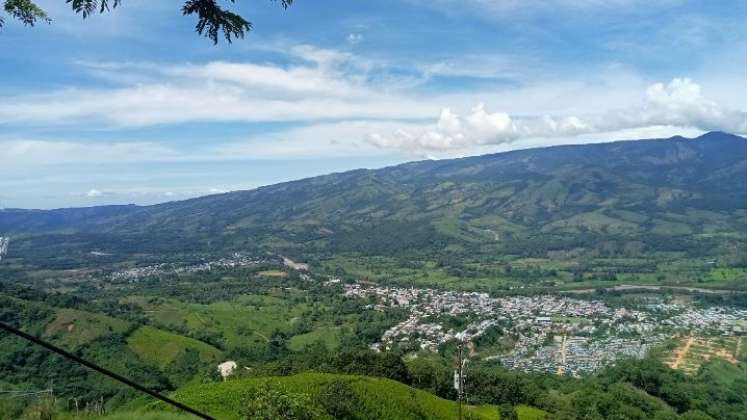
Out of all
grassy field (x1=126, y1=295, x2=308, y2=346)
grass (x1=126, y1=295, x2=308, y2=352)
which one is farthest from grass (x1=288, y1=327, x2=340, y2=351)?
grassy field (x1=126, y1=295, x2=308, y2=346)

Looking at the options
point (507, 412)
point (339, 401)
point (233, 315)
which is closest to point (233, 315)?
point (233, 315)

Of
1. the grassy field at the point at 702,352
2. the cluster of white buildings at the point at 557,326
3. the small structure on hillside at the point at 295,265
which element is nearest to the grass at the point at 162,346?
the cluster of white buildings at the point at 557,326

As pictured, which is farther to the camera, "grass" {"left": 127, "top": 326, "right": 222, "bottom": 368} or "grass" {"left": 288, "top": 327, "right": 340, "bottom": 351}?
"grass" {"left": 288, "top": 327, "right": 340, "bottom": 351}

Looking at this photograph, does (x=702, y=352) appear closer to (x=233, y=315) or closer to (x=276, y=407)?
(x=276, y=407)

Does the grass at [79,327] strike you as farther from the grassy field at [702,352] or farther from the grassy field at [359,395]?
the grassy field at [702,352]

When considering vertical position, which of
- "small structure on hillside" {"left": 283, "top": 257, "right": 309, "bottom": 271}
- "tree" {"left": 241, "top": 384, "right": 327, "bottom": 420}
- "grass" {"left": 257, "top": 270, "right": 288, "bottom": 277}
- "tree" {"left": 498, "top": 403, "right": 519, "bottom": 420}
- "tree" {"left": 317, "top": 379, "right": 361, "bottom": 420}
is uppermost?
"tree" {"left": 241, "top": 384, "right": 327, "bottom": 420}

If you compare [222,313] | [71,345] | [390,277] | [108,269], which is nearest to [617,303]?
[390,277]

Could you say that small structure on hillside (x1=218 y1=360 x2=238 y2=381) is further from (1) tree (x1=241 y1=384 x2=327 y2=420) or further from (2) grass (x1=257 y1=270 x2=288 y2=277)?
(2) grass (x1=257 y1=270 x2=288 y2=277)
